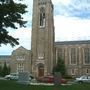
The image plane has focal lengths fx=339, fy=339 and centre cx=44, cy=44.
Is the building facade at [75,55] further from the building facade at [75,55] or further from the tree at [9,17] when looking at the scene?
the tree at [9,17]

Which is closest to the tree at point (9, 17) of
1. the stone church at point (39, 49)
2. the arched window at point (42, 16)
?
the stone church at point (39, 49)

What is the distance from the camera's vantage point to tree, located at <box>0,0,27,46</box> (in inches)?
1183

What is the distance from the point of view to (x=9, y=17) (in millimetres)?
30656

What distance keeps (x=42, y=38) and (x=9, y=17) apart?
221 ft

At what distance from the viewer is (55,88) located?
28.0 meters

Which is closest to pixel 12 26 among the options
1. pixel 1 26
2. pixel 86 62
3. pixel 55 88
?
pixel 1 26

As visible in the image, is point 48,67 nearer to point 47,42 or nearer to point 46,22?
point 47,42

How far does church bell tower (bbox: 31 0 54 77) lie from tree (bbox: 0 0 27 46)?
207 feet

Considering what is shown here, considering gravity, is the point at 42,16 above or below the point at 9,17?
above

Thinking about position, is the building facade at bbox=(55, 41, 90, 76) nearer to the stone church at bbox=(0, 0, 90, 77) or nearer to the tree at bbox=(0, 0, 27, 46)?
the stone church at bbox=(0, 0, 90, 77)

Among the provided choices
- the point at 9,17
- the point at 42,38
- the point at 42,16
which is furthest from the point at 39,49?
the point at 9,17

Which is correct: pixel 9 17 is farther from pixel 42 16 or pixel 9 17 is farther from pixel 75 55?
pixel 75 55

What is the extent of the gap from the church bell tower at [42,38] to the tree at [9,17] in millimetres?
62989

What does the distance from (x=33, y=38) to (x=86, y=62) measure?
22.1 metres
